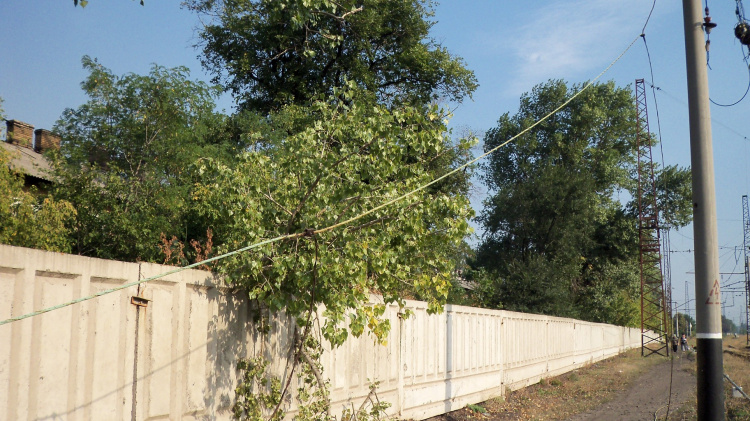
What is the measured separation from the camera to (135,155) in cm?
1666

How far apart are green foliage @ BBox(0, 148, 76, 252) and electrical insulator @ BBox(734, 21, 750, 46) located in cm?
1247

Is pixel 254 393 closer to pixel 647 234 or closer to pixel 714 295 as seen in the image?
pixel 714 295

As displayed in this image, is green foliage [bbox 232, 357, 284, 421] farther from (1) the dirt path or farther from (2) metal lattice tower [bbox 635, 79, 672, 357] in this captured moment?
(2) metal lattice tower [bbox 635, 79, 672, 357]

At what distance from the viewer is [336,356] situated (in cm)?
912

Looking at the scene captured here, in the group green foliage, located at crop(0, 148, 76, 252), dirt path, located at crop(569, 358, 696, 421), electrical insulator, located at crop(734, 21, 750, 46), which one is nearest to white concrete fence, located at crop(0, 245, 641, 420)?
dirt path, located at crop(569, 358, 696, 421)

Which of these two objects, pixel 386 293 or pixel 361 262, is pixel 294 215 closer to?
pixel 361 262

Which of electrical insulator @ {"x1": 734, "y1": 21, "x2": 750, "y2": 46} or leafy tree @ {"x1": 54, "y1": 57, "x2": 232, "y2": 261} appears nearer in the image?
electrical insulator @ {"x1": 734, "y1": 21, "x2": 750, "y2": 46}

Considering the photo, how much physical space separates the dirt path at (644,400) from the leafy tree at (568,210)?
8.82 m

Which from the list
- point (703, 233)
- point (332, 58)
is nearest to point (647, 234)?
point (332, 58)

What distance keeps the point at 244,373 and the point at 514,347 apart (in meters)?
12.0

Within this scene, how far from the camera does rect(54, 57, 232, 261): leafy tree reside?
14.3 metres

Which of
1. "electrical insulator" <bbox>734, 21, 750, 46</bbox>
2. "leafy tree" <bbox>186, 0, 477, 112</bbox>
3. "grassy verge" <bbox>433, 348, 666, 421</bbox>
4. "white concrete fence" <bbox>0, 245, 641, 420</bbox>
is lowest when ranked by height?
"grassy verge" <bbox>433, 348, 666, 421</bbox>

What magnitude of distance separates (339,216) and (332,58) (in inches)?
A: 801

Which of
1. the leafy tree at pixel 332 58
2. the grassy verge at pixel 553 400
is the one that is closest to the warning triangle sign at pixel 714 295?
the grassy verge at pixel 553 400
